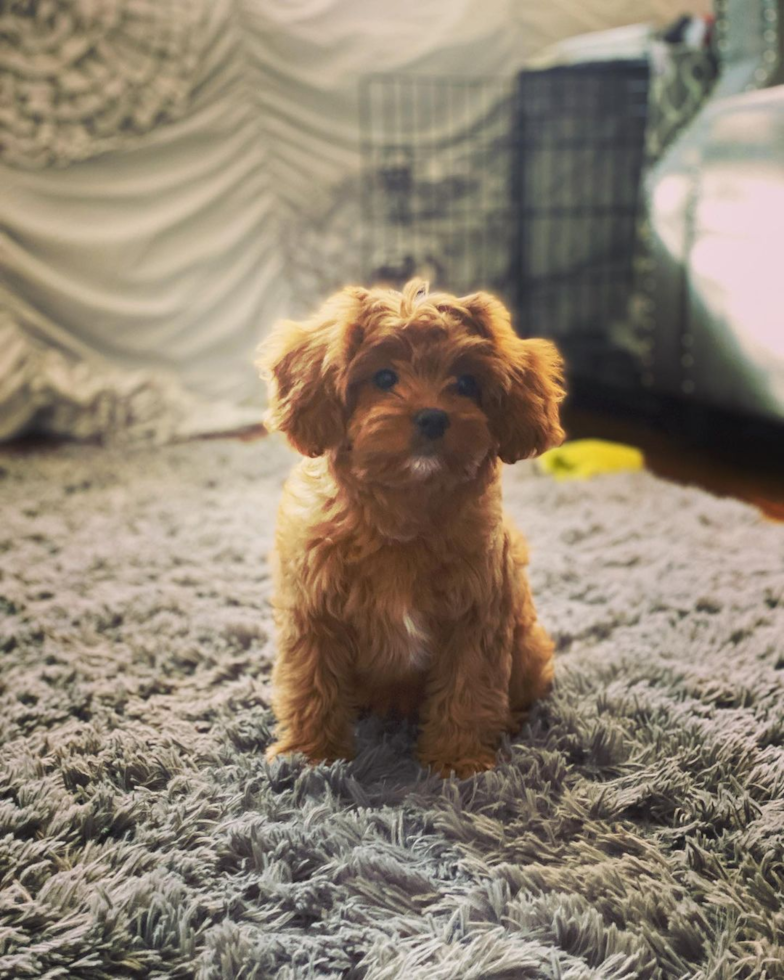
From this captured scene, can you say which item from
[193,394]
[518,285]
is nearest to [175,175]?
[193,394]

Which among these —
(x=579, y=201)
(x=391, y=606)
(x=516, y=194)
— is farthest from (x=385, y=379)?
(x=579, y=201)

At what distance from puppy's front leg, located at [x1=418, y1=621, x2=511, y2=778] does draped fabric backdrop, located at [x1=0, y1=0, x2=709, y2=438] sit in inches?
81.5

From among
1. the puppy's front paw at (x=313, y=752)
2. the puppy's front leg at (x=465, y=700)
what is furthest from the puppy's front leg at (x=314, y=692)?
the puppy's front leg at (x=465, y=700)

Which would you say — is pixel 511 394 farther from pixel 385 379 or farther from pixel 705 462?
pixel 705 462

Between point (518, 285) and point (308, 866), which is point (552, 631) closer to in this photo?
point (308, 866)

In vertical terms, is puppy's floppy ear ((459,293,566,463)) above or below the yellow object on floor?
above

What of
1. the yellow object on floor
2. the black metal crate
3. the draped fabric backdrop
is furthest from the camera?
the black metal crate

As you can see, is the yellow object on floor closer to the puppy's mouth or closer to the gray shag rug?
the gray shag rug

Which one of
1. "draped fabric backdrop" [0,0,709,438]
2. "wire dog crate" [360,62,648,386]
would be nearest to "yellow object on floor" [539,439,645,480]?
"wire dog crate" [360,62,648,386]

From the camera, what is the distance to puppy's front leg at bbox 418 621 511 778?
109 cm

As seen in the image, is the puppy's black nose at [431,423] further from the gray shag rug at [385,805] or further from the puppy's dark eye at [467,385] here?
the gray shag rug at [385,805]

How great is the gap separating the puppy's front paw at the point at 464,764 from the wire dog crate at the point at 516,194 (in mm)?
2357

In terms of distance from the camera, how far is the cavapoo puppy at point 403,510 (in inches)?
39.3

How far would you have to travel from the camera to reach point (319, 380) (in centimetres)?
103
